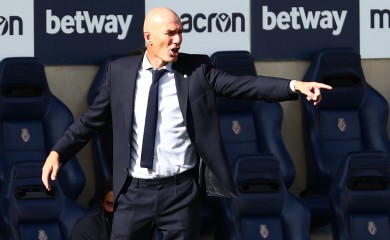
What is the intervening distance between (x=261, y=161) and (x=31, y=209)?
64.3 inches

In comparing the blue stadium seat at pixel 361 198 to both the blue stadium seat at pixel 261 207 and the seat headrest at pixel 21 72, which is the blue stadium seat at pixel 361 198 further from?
the seat headrest at pixel 21 72

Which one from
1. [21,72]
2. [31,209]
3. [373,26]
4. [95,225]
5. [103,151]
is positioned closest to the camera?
[95,225]

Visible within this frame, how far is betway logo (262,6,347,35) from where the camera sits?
12.0 m

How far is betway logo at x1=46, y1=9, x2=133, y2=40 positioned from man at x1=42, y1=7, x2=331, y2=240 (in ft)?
12.6

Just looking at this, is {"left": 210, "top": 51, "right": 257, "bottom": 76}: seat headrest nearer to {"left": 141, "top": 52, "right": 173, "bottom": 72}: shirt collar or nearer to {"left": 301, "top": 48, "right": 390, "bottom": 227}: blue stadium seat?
A: {"left": 301, "top": 48, "right": 390, "bottom": 227}: blue stadium seat

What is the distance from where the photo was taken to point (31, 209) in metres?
10.2

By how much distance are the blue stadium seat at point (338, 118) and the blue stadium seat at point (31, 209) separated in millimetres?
2198

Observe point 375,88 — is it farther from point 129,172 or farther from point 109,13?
point 129,172

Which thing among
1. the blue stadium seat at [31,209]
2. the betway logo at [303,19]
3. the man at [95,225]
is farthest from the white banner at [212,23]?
the man at [95,225]

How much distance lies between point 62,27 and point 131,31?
0.54m

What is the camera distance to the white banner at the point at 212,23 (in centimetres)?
1173

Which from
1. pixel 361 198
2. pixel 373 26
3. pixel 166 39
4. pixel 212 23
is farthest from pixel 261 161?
pixel 166 39

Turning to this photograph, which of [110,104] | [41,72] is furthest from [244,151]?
[110,104]

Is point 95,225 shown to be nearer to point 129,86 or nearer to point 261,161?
point 261,161
